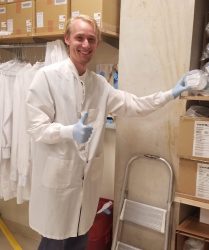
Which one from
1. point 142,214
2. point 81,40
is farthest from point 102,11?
point 142,214

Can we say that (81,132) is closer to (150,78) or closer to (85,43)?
(85,43)

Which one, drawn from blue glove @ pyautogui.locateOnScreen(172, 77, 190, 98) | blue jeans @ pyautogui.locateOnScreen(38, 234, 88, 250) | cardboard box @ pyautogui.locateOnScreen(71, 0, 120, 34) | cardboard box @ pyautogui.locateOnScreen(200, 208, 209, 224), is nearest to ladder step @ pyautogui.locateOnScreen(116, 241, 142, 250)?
blue jeans @ pyautogui.locateOnScreen(38, 234, 88, 250)

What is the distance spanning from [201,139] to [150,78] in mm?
520

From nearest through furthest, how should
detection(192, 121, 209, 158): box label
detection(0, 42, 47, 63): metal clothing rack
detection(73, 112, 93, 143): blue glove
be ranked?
1. detection(73, 112, 93, 143): blue glove
2. detection(192, 121, 209, 158): box label
3. detection(0, 42, 47, 63): metal clothing rack

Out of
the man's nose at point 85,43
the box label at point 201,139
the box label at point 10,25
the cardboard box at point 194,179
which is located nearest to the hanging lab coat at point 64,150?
the man's nose at point 85,43

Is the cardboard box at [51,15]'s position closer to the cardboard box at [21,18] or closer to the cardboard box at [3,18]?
the cardboard box at [21,18]

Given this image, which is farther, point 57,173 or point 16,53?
point 16,53

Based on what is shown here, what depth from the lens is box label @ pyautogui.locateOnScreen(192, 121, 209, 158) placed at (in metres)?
1.50

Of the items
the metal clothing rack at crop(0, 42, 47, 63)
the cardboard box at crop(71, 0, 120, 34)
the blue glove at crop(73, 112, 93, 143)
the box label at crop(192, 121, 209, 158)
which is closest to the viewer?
the blue glove at crop(73, 112, 93, 143)

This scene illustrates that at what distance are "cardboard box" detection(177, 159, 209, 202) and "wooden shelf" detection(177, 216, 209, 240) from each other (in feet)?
0.78

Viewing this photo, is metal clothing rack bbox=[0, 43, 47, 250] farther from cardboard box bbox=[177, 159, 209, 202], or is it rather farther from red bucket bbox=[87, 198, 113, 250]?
cardboard box bbox=[177, 159, 209, 202]

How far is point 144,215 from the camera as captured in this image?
1.90 metres

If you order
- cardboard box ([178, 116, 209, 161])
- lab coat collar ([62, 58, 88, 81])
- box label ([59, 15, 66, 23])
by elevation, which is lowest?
cardboard box ([178, 116, 209, 161])

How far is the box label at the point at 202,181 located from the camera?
1.54m
